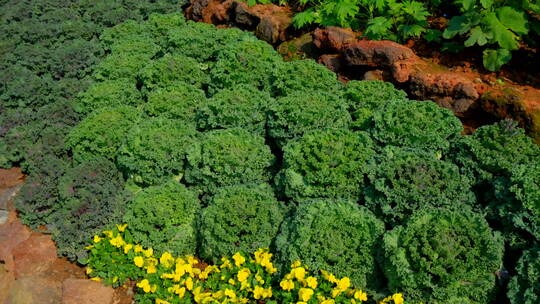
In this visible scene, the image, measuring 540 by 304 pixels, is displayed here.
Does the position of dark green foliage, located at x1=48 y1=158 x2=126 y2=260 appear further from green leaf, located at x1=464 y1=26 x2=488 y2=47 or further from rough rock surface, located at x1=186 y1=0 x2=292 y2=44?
green leaf, located at x1=464 y1=26 x2=488 y2=47

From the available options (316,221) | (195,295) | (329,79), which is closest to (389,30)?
(329,79)

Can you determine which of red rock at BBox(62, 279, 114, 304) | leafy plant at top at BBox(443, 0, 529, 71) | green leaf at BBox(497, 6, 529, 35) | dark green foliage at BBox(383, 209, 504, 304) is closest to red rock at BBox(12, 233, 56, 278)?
red rock at BBox(62, 279, 114, 304)

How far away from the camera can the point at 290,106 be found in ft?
15.9

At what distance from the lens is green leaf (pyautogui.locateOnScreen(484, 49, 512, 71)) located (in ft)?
16.1

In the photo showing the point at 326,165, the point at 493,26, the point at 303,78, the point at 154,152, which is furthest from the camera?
the point at 303,78

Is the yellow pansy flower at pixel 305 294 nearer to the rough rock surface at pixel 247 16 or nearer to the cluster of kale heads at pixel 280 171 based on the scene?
the cluster of kale heads at pixel 280 171

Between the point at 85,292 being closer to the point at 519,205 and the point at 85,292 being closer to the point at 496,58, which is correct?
the point at 519,205

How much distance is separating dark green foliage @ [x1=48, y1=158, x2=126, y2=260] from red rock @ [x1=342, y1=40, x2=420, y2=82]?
3128 mm

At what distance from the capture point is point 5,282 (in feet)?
14.1

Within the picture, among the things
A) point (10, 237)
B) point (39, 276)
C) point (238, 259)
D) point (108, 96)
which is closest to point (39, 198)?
point (10, 237)

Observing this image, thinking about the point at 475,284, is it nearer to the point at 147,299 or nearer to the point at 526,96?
the point at 526,96

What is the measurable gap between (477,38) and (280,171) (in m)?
2.58

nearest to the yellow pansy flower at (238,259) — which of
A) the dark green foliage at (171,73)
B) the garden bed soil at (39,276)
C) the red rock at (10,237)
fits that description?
the garden bed soil at (39,276)

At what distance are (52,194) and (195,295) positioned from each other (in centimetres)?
214
